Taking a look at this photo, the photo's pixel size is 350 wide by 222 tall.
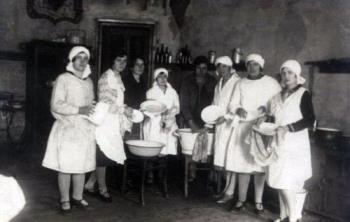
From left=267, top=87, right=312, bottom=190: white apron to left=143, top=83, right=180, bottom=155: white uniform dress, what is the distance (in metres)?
1.73

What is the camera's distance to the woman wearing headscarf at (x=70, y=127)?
417 cm

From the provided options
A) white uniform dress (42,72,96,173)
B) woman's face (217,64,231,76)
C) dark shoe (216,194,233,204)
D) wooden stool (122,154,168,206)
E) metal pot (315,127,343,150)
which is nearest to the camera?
white uniform dress (42,72,96,173)

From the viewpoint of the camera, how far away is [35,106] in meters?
7.14

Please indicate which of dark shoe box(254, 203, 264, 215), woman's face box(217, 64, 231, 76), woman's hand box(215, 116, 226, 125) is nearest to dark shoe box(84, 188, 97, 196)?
woman's hand box(215, 116, 226, 125)

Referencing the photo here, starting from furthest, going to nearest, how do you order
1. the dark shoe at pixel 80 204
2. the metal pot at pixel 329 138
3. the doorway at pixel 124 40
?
the doorway at pixel 124 40 → the dark shoe at pixel 80 204 → the metal pot at pixel 329 138

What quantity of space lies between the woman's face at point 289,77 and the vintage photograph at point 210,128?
0.01 m

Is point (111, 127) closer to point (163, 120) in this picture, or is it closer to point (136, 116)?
point (136, 116)

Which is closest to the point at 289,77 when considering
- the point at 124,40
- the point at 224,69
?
the point at 224,69

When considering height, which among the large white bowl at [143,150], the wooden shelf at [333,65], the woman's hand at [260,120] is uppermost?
the wooden shelf at [333,65]

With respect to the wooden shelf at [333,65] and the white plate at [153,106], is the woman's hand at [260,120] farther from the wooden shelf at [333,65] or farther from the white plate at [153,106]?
the white plate at [153,106]

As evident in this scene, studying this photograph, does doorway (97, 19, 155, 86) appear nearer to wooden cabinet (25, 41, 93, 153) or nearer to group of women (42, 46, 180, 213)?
wooden cabinet (25, 41, 93, 153)

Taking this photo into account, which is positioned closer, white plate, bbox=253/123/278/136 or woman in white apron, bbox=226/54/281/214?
white plate, bbox=253/123/278/136

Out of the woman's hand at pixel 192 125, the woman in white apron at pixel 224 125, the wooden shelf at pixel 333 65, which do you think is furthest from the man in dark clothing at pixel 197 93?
the wooden shelf at pixel 333 65

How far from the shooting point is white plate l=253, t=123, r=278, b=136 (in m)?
4.06
